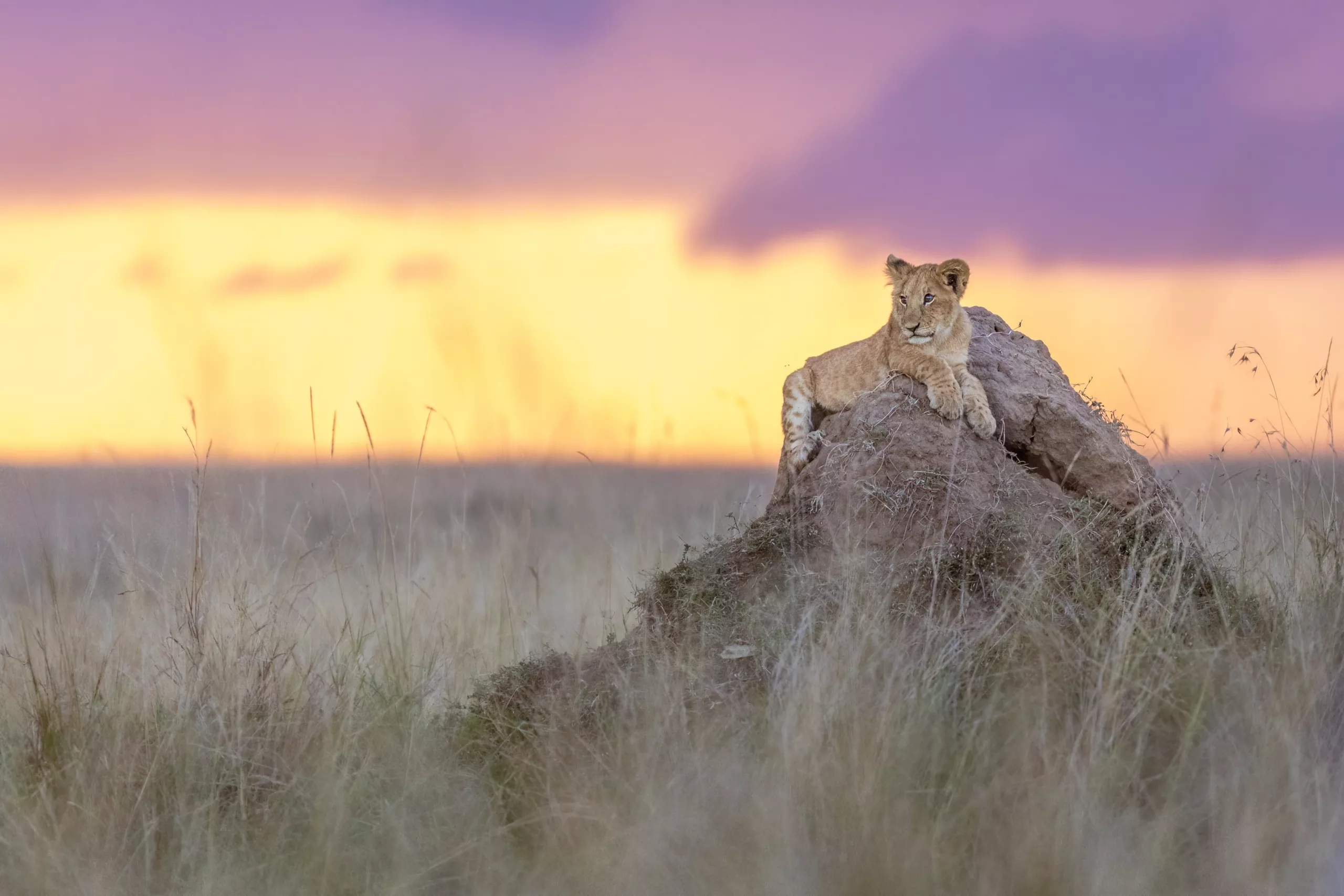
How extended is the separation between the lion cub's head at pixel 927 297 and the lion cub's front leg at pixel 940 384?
192 mm

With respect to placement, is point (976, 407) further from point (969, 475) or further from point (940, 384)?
point (969, 475)

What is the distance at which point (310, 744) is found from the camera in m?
6.15

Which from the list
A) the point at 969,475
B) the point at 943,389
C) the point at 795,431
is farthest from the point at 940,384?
the point at 795,431

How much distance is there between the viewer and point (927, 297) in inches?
302

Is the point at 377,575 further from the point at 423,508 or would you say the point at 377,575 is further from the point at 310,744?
the point at 310,744

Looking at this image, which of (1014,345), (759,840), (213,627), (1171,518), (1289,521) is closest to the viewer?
(759,840)

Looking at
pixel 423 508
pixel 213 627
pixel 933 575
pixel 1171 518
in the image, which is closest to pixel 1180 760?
pixel 933 575

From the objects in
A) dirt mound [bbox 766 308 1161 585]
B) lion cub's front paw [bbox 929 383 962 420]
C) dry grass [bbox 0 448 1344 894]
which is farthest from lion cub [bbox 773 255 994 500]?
dry grass [bbox 0 448 1344 894]

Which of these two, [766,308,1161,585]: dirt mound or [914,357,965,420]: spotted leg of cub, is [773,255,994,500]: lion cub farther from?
[766,308,1161,585]: dirt mound

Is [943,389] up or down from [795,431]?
up

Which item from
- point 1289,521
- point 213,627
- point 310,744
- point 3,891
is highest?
point 1289,521

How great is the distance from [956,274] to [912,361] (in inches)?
25.3

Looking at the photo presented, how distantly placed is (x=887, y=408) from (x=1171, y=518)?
5.61ft

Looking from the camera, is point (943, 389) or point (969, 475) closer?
point (969, 475)
